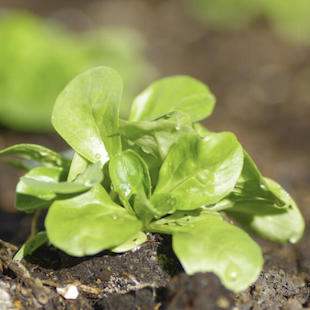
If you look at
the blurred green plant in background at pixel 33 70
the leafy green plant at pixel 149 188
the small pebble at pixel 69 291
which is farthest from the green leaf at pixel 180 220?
the blurred green plant in background at pixel 33 70

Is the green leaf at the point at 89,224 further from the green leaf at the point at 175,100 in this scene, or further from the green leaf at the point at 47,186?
the green leaf at the point at 175,100

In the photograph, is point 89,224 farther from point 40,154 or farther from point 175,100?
point 175,100

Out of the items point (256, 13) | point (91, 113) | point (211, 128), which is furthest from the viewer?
point (256, 13)

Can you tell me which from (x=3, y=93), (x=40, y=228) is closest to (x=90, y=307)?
(x=40, y=228)

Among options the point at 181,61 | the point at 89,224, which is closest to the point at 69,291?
the point at 89,224

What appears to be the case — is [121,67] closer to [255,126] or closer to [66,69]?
[66,69]

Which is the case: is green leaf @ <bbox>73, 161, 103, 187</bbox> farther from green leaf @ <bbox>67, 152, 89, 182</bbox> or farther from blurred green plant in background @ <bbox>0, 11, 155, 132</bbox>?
blurred green plant in background @ <bbox>0, 11, 155, 132</bbox>
